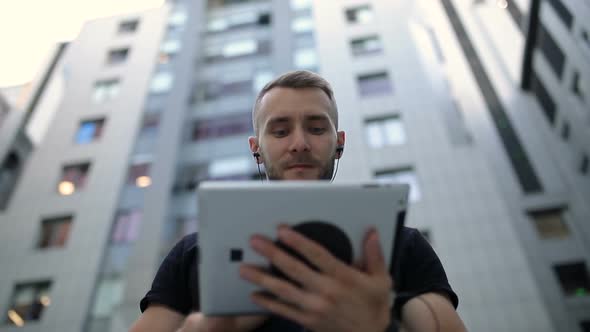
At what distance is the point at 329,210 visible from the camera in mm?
1044

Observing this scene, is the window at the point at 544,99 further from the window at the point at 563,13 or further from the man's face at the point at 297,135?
the man's face at the point at 297,135

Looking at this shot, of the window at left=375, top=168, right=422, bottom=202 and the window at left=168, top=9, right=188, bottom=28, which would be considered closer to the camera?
the window at left=375, top=168, right=422, bottom=202

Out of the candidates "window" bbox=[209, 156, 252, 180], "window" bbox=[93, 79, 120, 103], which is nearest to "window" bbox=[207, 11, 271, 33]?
"window" bbox=[93, 79, 120, 103]

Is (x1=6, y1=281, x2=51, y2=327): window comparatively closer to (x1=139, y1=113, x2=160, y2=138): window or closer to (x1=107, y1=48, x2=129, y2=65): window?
(x1=139, y1=113, x2=160, y2=138): window

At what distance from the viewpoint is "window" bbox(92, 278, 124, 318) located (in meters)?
13.2

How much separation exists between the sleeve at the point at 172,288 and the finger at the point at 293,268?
0.74 m

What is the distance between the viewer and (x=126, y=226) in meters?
15.1

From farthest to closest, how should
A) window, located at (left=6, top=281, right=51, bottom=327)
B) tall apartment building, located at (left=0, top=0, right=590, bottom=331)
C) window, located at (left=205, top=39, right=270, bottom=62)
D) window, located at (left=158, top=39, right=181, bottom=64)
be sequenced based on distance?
window, located at (left=158, top=39, right=181, bottom=64)
window, located at (left=205, top=39, right=270, bottom=62)
window, located at (left=6, top=281, right=51, bottom=327)
tall apartment building, located at (left=0, top=0, right=590, bottom=331)

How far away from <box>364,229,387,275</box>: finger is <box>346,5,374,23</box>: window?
19902 mm

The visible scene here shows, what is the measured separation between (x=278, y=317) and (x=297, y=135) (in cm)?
71

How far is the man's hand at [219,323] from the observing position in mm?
1111

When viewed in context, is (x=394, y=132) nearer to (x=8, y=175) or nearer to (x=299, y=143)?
(x=299, y=143)

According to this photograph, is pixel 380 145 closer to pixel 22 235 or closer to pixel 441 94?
pixel 441 94

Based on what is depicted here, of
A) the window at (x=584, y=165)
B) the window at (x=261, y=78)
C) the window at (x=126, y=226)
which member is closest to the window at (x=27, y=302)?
the window at (x=126, y=226)
